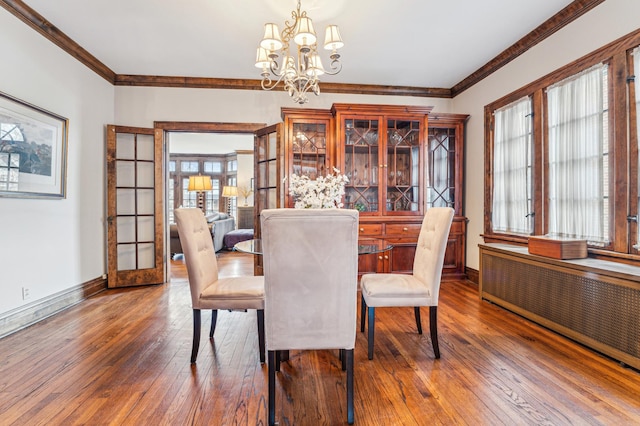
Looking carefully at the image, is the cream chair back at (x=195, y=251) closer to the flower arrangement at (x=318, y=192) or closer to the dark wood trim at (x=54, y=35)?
the flower arrangement at (x=318, y=192)

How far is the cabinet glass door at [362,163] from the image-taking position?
400cm

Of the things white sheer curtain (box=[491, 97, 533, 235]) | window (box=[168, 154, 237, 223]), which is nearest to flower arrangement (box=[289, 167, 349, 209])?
white sheer curtain (box=[491, 97, 533, 235])

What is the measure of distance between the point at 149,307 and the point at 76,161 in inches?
68.9

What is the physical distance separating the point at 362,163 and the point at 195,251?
8.37 ft

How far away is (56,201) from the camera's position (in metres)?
3.09

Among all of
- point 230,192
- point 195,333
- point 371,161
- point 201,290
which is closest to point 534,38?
point 371,161

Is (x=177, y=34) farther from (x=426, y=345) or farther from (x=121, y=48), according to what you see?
(x=426, y=345)

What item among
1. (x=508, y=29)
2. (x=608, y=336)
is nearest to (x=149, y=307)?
(x=608, y=336)

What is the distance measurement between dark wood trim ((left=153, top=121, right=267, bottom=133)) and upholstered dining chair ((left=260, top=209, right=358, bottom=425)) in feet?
10.5

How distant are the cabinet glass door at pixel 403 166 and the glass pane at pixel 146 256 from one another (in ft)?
10.2

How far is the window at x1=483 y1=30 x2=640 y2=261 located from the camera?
7.51 ft

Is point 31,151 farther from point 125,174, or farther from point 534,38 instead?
point 534,38

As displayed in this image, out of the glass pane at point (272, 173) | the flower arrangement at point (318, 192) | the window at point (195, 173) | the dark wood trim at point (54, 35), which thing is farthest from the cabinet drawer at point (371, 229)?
the window at point (195, 173)

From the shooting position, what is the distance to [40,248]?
2.88 metres
